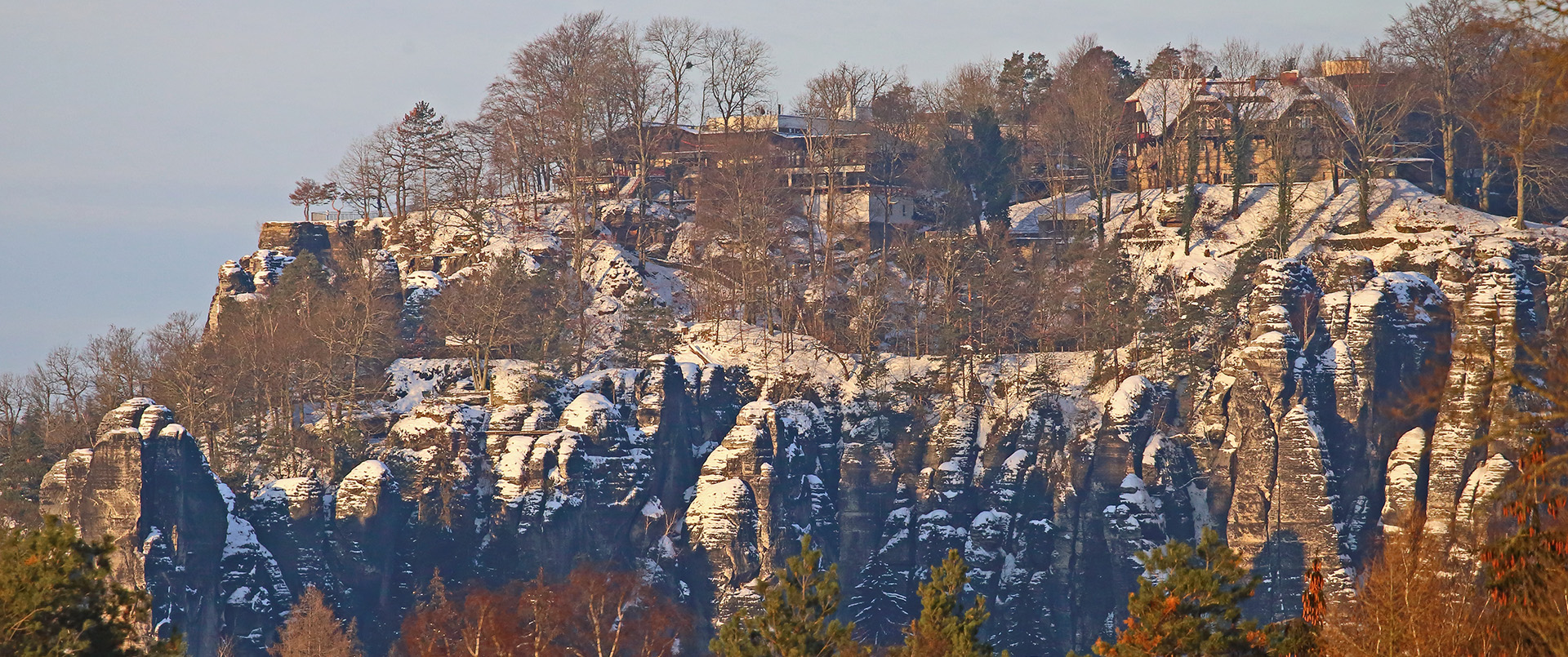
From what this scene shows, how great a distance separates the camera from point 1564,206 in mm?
85938

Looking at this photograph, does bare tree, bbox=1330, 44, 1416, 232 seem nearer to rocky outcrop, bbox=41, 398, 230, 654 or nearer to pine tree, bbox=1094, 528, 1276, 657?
rocky outcrop, bbox=41, 398, 230, 654

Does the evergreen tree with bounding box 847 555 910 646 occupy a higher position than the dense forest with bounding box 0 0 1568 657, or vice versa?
the dense forest with bounding box 0 0 1568 657

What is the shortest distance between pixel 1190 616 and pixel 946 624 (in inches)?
315

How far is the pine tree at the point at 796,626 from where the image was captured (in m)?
40.0

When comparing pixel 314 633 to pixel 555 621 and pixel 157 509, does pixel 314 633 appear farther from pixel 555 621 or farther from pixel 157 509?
pixel 157 509

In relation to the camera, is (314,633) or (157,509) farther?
(157,509)

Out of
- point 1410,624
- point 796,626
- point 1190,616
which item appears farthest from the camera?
point 796,626

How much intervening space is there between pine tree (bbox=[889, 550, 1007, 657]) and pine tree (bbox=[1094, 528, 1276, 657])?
214 inches

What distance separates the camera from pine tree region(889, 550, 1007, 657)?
1521 inches

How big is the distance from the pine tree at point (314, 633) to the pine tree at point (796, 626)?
19.9 meters

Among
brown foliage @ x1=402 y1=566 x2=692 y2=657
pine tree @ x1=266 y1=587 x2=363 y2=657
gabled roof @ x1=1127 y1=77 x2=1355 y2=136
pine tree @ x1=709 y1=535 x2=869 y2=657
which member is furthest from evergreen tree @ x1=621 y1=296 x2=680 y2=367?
pine tree @ x1=709 y1=535 x2=869 y2=657

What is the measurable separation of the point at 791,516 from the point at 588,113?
3404 cm

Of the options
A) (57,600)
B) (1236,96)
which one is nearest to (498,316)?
(1236,96)

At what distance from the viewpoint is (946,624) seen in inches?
1558
